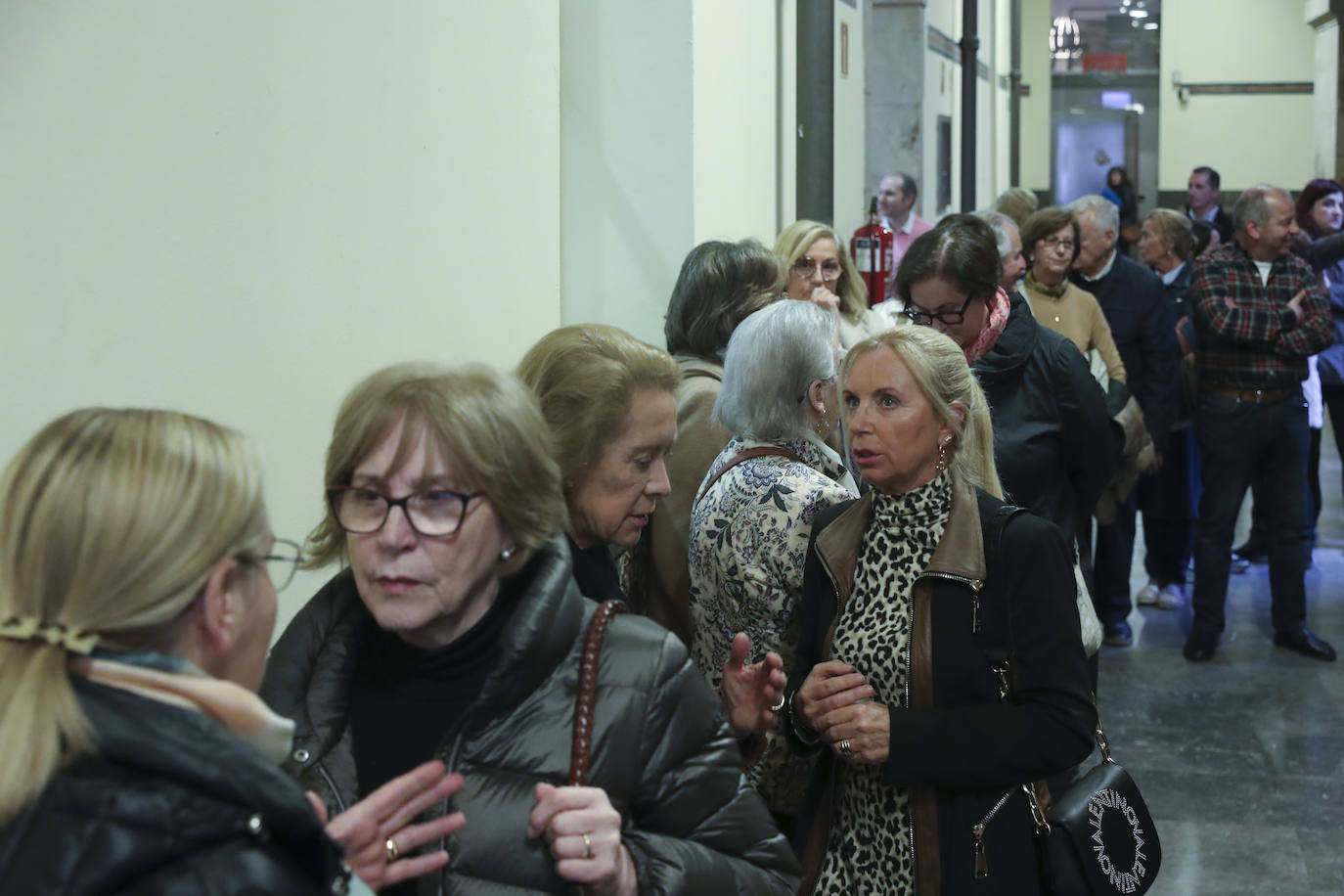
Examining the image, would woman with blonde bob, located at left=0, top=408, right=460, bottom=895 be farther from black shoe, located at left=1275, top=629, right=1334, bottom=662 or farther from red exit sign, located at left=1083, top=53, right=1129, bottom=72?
red exit sign, located at left=1083, top=53, right=1129, bottom=72

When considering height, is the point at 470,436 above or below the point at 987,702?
above

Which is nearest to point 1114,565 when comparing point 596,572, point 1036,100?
point 596,572

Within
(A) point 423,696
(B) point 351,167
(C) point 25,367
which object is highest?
(B) point 351,167

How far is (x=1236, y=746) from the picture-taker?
6.39 metres

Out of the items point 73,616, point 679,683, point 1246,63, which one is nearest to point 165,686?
point 73,616

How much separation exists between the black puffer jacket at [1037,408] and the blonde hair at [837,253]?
1.26 metres

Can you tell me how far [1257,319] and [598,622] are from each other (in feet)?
20.1

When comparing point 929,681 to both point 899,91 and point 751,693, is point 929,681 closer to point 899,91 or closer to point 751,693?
point 751,693

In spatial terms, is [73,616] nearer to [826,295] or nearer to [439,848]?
[439,848]

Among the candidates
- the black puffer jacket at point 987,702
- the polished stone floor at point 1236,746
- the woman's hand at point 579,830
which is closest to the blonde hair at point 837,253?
the polished stone floor at point 1236,746

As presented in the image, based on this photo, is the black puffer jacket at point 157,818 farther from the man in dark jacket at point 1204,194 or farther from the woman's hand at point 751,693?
the man in dark jacket at point 1204,194

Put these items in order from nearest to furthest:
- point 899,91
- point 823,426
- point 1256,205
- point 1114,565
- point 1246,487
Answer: point 823,426 < point 1256,205 < point 1246,487 < point 1114,565 < point 899,91

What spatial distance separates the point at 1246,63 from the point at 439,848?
29557 millimetres

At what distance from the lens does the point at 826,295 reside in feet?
19.3
